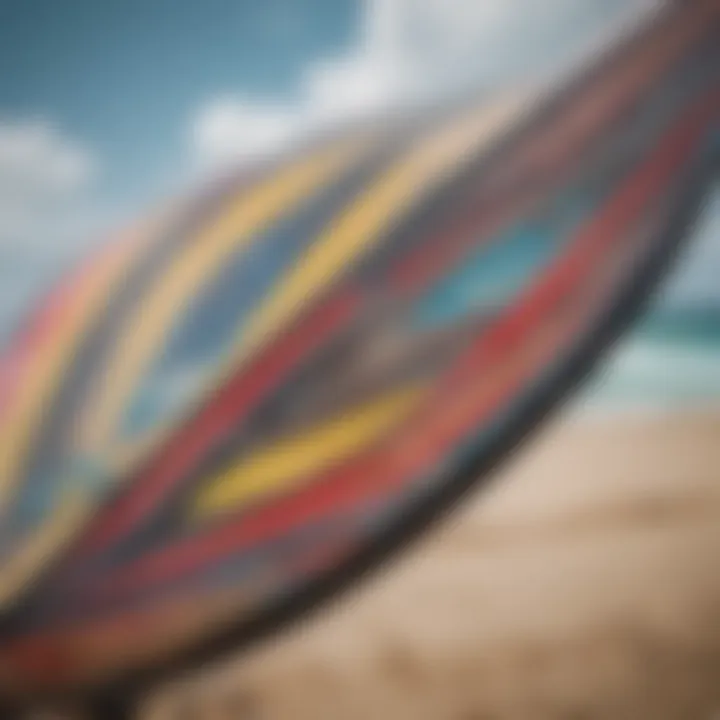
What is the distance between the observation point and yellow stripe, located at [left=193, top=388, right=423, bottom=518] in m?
0.82

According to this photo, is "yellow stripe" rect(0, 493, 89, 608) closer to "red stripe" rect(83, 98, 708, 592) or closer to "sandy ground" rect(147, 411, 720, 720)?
"red stripe" rect(83, 98, 708, 592)

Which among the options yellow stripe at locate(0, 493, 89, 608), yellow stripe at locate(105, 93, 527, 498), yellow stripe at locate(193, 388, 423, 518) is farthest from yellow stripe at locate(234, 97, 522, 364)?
yellow stripe at locate(0, 493, 89, 608)

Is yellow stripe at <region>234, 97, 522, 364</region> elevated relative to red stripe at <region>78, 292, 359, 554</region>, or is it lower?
elevated

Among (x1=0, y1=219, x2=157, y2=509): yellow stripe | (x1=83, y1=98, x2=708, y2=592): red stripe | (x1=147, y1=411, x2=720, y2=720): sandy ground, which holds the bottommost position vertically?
(x1=147, y1=411, x2=720, y2=720): sandy ground

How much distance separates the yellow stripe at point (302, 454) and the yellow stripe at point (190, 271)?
0.37 ft

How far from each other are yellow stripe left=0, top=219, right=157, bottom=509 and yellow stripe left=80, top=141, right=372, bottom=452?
0.04 m

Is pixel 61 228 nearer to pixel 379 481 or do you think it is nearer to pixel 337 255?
pixel 337 255

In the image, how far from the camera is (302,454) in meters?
0.83

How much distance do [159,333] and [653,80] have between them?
0.56 meters

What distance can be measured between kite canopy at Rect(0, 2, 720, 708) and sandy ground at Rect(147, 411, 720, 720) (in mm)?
37

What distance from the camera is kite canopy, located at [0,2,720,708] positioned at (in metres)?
0.79

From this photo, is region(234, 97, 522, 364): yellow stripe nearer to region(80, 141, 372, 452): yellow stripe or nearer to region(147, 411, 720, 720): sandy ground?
region(80, 141, 372, 452): yellow stripe

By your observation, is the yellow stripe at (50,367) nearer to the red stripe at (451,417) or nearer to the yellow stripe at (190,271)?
the yellow stripe at (190,271)

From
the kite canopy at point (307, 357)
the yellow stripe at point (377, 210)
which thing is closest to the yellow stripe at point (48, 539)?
the kite canopy at point (307, 357)
